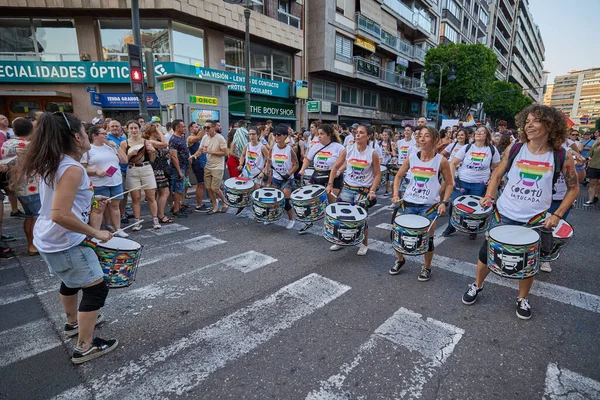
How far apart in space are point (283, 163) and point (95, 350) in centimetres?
440

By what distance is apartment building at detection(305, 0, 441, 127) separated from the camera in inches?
958

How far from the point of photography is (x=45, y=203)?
2297mm

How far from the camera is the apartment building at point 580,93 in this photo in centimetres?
14925

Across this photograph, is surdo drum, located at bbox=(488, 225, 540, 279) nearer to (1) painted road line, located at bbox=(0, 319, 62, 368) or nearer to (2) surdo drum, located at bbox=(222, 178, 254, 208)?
(1) painted road line, located at bbox=(0, 319, 62, 368)

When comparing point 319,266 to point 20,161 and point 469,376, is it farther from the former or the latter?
point 20,161

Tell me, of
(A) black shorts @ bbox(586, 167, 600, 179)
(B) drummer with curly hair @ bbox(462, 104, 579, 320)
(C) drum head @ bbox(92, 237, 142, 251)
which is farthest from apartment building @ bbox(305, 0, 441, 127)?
(C) drum head @ bbox(92, 237, 142, 251)

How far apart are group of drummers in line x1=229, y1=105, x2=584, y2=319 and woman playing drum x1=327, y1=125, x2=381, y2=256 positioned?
16 mm

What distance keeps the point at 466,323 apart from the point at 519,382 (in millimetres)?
800

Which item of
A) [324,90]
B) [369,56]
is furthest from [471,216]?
[369,56]

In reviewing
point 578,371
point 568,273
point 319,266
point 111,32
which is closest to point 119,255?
point 319,266

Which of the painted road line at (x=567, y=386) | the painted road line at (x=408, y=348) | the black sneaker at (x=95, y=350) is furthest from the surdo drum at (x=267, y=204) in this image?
the painted road line at (x=567, y=386)

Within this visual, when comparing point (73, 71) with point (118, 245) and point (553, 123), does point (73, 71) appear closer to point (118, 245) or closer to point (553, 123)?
point (118, 245)

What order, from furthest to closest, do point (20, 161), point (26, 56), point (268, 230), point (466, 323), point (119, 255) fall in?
point (26, 56)
point (268, 230)
point (466, 323)
point (119, 255)
point (20, 161)

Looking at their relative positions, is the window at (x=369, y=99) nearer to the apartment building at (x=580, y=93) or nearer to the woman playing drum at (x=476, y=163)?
the woman playing drum at (x=476, y=163)
